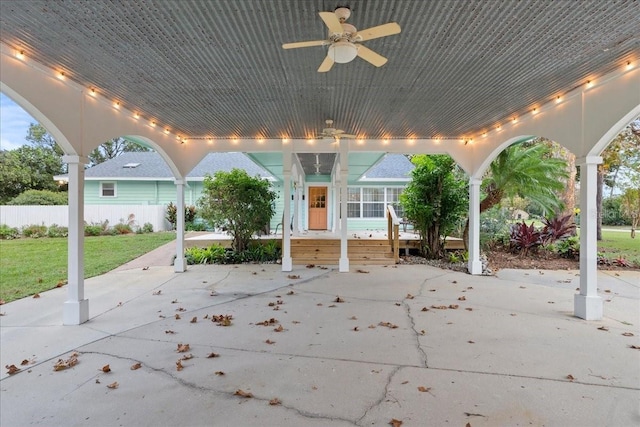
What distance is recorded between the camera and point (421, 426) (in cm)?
235

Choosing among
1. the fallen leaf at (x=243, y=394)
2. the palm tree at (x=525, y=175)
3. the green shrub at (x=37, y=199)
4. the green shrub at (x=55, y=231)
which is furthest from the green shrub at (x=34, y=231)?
the palm tree at (x=525, y=175)

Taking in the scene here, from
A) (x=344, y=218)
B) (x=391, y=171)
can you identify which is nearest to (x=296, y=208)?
(x=344, y=218)

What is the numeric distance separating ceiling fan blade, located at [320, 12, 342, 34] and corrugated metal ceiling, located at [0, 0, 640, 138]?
20 centimetres

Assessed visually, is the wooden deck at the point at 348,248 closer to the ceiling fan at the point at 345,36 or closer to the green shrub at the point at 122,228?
the green shrub at the point at 122,228

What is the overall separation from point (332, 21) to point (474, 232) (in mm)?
6883

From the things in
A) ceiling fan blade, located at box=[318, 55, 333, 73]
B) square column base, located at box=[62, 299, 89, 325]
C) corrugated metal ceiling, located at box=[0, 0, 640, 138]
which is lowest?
square column base, located at box=[62, 299, 89, 325]

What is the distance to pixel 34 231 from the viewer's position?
12039mm

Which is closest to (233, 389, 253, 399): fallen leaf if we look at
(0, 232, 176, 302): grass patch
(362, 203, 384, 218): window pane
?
(0, 232, 176, 302): grass patch

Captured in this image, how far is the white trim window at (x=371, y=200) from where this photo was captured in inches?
612

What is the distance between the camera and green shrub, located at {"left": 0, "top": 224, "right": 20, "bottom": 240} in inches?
451

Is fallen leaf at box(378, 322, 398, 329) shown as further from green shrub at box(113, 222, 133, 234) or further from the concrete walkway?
green shrub at box(113, 222, 133, 234)

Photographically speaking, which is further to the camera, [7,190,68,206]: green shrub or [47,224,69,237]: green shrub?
[7,190,68,206]: green shrub

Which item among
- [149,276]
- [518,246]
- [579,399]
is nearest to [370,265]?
[518,246]

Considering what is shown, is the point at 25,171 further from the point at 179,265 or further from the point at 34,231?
the point at 179,265
